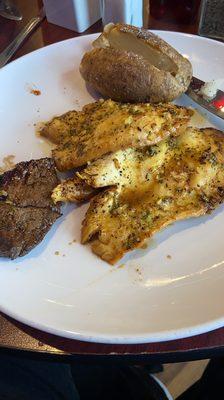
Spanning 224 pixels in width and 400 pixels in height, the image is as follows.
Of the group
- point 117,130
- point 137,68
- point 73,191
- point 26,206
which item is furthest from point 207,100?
point 26,206

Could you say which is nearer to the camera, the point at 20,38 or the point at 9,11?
the point at 20,38

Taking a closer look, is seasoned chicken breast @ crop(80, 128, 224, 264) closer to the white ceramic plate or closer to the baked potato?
the white ceramic plate


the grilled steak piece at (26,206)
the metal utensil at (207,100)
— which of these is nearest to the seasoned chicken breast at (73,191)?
the grilled steak piece at (26,206)

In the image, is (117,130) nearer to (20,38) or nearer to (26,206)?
(26,206)

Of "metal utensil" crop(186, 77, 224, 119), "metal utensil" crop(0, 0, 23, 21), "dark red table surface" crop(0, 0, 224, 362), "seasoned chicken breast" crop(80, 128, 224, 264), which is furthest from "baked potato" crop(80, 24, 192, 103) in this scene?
"metal utensil" crop(0, 0, 23, 21)

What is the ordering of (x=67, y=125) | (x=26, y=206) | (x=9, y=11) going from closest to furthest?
1. (x=26, y=206)
2. (x=67, y=125)
3. (x=9, y=11)

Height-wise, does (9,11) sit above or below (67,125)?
above
